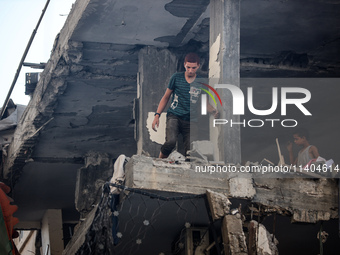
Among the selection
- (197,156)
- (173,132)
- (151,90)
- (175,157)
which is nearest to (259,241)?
(197,156)

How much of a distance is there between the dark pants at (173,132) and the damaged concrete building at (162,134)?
2.07ft

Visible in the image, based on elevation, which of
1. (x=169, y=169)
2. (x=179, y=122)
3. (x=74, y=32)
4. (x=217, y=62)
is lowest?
(x=169, y=169)

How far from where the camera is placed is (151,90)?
1237 cm

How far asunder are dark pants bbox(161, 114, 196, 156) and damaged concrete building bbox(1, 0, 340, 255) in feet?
2.07

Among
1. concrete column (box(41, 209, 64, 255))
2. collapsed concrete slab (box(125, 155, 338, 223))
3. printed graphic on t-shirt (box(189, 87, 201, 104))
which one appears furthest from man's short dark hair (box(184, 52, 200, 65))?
concrete column (box(41, 209, 64, 255))

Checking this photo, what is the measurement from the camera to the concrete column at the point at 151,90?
12.1m

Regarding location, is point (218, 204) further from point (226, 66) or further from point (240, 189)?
point (226, 66)

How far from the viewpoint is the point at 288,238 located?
1162cm

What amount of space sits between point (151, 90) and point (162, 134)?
2.81 ft

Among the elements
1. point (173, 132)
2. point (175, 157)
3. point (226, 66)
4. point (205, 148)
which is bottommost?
point (175, 157)

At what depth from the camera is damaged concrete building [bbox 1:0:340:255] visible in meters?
9.41

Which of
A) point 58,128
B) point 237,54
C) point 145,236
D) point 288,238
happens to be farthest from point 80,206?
point 237,54

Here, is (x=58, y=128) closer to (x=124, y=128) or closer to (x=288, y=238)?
(x=124, y=128)

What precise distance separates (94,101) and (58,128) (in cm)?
109
